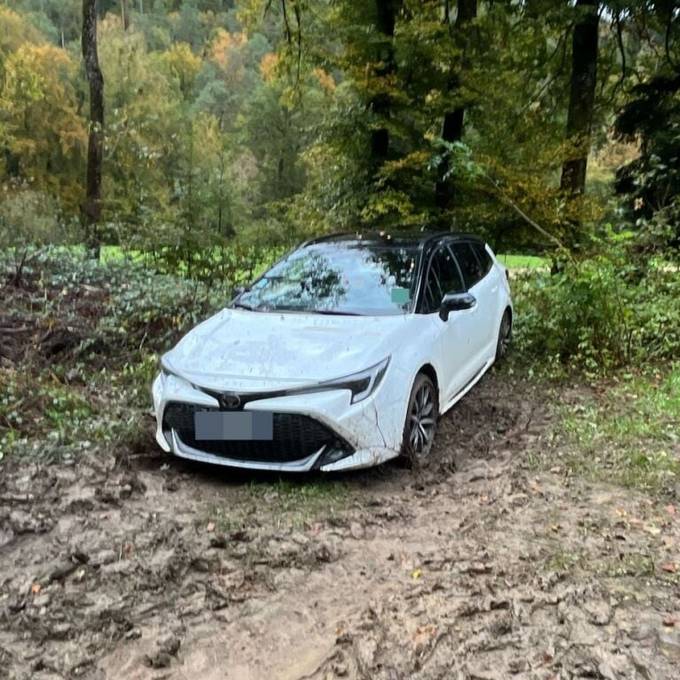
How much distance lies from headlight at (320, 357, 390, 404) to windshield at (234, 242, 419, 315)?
2.74ft

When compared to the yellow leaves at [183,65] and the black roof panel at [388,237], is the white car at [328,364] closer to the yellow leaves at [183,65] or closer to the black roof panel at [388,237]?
the black roof panel at [388,237]

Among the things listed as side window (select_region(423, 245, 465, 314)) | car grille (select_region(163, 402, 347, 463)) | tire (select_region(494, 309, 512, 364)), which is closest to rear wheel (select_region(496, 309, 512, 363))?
tire (select_region(494, 309, 512, 364))

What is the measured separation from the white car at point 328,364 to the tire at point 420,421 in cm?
1

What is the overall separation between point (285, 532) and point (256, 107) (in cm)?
4476

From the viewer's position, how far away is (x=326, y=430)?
419cm

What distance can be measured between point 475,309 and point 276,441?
9.15 ft

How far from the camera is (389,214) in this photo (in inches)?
448

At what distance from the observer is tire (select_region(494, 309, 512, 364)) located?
7434 millimetres

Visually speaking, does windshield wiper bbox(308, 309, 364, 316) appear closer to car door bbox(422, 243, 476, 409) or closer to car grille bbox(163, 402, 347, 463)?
car door bbox(422, 243, 476, 409)

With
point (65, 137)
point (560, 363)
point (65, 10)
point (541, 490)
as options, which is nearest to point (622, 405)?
point (560, 363)

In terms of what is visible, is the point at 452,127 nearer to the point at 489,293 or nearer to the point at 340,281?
the point at 489,293

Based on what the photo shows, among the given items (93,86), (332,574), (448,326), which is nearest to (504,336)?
(448,326)

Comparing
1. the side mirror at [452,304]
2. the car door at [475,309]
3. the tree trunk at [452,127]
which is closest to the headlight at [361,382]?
the side mirror at [452,304]

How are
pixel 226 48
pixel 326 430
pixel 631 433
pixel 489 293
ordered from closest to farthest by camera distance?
pixel 326 430, pixel 631 433, pixel 489 293, pixel 226 48
